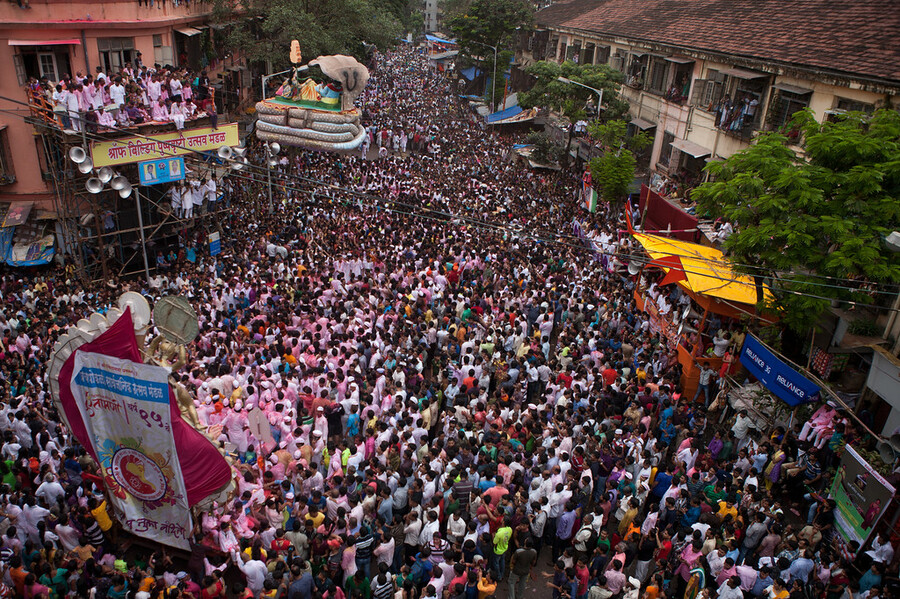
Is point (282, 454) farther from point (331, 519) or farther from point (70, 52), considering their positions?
point (70, 52)

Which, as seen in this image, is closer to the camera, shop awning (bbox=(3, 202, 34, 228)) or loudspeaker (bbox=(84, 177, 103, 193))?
loudspeaker (bbox=(84, 177, 103, 193))

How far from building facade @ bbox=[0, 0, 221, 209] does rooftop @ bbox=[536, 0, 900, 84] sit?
16.0m

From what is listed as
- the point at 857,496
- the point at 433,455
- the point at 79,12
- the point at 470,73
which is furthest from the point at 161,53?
the point at 470,73

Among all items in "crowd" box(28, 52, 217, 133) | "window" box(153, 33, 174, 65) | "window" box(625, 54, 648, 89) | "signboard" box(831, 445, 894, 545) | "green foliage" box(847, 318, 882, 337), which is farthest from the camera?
"window" box(625, 54, 648, 89)

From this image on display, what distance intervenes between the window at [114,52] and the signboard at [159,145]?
2963 millimetres

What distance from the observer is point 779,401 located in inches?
415

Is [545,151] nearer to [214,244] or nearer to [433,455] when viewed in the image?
[214,244]

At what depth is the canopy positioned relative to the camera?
38.1 feet

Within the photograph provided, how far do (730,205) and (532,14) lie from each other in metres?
31.6

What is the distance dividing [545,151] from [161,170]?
50.6 feet

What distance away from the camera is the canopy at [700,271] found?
1162cm

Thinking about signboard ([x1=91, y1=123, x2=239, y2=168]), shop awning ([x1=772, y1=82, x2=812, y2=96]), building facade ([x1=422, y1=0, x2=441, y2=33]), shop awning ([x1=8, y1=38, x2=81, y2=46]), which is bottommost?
building facade ([x1=422, y1=0, x2=441, y2=33])

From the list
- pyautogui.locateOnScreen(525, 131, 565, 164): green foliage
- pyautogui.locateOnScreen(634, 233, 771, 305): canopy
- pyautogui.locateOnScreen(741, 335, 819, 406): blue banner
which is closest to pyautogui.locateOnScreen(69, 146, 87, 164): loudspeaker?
pyautogui.locateOnScreen(634, 233, 771, 305): canopy

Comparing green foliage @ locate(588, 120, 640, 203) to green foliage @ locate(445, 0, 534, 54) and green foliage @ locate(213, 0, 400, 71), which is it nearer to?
green foliage @ locate(213, 0, 400, 71)
